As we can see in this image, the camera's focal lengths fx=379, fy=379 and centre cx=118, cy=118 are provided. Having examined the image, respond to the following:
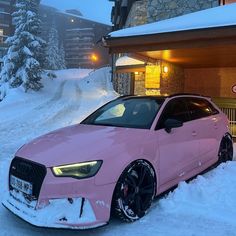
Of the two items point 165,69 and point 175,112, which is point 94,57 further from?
point 175,112

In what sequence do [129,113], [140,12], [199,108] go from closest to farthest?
1. [129,113]
2. [199,108]
3. [140,12]

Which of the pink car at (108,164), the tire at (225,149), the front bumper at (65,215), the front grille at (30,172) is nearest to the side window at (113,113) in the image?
the pink car at (108,164)

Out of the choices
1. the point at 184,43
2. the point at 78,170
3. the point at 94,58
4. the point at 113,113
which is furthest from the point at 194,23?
the point at 94,58

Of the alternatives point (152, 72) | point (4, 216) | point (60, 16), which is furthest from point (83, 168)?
point (60, 16)

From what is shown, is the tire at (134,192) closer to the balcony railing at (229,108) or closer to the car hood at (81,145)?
the car hood at (81,145)

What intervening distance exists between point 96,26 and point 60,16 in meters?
9.21

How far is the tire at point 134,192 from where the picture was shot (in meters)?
4.22

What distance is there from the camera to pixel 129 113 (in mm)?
5625

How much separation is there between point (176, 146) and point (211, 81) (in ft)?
32.6

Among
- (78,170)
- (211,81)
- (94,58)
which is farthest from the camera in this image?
(94,58)

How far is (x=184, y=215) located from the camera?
181 inches

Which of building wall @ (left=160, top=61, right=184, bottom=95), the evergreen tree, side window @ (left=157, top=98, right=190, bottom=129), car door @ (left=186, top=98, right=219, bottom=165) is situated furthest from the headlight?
the evergreen tree

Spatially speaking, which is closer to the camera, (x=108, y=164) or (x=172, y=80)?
(x=108, y=164)

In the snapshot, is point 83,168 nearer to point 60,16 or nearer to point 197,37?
point 197,37
